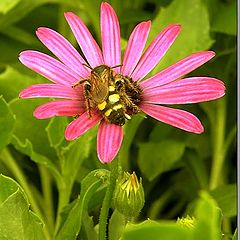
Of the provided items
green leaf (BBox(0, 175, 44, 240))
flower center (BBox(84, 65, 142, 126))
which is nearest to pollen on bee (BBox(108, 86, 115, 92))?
flower center (BBox(84, 65, 142, 126))

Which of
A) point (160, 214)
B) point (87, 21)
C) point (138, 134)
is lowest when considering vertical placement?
point (160, 214)

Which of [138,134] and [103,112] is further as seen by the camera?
[138,134]

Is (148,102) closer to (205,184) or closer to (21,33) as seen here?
(205,184)

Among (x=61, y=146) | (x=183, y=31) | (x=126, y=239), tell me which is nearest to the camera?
(x=126, y=239)

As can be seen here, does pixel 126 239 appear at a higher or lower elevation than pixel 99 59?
lower

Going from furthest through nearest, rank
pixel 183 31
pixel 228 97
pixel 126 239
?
pixel 228 97, pixel 183 31, pixel 126 239

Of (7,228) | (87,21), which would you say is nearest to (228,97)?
(87,21)
